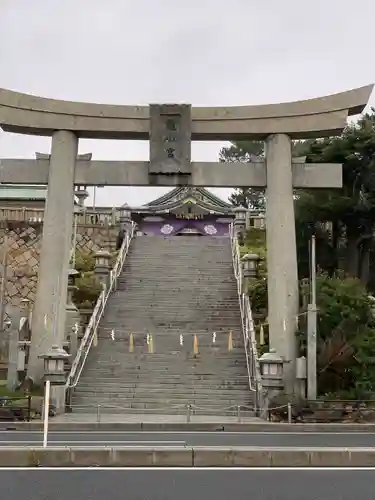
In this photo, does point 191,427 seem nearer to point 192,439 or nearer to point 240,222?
point 192,439

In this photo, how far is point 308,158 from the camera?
3144 cm

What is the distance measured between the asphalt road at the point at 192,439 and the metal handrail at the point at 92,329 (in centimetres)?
560

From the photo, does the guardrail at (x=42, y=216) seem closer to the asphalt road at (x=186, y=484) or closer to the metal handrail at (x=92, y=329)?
the metal handrail at (x=92, y=329)

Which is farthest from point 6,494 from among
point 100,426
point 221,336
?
point 221,336

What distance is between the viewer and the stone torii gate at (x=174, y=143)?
21859 mm

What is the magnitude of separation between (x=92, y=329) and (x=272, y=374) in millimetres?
7617

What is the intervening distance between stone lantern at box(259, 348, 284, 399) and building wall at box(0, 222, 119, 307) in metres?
21.0

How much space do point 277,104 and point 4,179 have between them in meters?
9.10

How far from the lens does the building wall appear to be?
3791 cm

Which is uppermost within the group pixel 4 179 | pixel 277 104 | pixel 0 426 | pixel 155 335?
pixel 277 104

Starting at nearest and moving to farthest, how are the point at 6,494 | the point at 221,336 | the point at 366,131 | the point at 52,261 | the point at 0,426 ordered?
the point at 6,494
the point at 0,426
the point at 52,261
the point at 221,336
the point at 366,131

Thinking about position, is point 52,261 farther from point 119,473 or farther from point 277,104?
point 119,473

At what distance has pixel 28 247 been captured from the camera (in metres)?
39.2

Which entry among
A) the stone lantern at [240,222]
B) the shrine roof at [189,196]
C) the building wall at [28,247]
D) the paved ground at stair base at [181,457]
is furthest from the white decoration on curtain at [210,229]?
the paved ground at stair base at [181,457]
